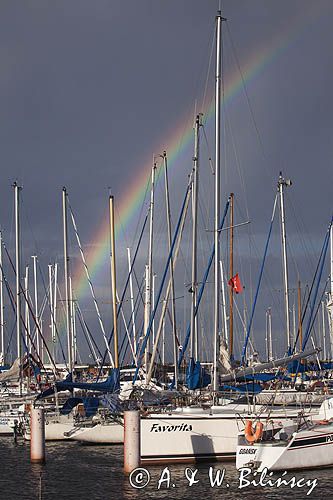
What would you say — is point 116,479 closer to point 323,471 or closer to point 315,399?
point 323,471

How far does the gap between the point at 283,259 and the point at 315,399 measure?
13780 millimetres

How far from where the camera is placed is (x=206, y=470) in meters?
32.8

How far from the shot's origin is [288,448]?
1222 inches

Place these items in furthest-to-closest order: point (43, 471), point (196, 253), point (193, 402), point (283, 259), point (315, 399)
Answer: point (283, 259) → point (315, 399) → point (196, 253) → point (193, 402) → point (43, 471)

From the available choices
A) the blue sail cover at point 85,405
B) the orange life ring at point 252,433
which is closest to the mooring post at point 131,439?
the orange life ring at point 252,433

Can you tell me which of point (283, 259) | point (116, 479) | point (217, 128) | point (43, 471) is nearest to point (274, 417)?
point (116, 479)

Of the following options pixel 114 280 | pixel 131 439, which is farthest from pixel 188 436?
pixel 114 280

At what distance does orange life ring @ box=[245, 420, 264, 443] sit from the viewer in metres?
30.9

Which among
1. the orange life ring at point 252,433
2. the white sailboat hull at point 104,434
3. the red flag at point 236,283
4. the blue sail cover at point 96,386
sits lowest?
the white sailboat hull at point 104,434

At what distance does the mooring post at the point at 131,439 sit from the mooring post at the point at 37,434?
5519 mm

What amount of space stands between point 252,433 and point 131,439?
182 inches

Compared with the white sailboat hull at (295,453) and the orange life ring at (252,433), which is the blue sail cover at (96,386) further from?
the white sailboat hull at (295,453)

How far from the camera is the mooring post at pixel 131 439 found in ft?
99.4

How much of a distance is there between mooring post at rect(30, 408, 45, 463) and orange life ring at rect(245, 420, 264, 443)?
920cm
